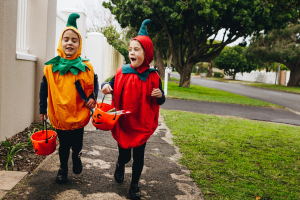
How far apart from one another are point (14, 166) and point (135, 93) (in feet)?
6.14

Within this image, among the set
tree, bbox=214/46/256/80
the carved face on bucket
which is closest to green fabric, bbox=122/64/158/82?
the carved face on bucket

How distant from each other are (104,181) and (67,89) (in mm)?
1175

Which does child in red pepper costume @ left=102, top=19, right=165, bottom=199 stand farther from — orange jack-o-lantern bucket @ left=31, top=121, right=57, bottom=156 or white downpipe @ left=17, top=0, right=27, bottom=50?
white downpipe @ left=17, top=0, right=27, bottom=50

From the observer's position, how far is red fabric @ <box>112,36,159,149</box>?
269cm

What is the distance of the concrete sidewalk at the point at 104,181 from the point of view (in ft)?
8.95

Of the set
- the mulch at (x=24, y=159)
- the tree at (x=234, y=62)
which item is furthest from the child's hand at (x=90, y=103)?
the tree at (x=234, y=62)

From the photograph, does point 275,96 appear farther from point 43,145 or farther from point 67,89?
point 43,145

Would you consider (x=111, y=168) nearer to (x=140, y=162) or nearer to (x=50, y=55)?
(x=140, y=162)

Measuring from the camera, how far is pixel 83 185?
2.94 m

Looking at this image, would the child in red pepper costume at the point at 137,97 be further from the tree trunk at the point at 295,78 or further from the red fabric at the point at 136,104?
the tree trunk at the point at 295,78

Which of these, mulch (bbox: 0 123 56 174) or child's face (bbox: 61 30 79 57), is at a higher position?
child's face (bbox: 61 30 79 57)

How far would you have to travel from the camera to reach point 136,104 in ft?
8.86

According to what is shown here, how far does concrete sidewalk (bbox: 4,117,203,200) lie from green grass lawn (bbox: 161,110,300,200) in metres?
0.23

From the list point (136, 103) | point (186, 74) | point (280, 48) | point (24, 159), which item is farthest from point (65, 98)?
point (280, 48)
